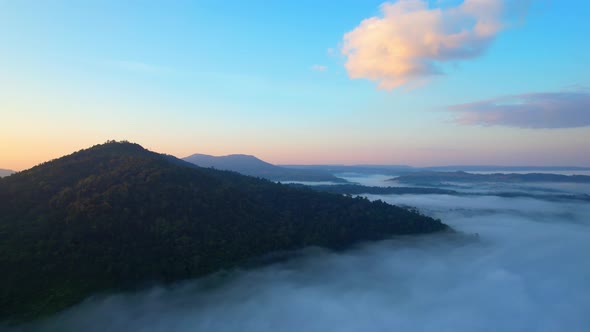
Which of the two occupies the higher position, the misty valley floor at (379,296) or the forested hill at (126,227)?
the forested hill at (126,227)

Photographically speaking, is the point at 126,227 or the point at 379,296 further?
the point at 379,296

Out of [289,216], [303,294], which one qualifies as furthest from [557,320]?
[289,216]

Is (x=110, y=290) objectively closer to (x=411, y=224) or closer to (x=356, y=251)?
(x=356, y=251)

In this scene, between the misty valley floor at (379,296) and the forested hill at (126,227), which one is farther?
the forested hill at (126,227)

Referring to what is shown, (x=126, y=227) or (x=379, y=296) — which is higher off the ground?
(x=126, y=227)
